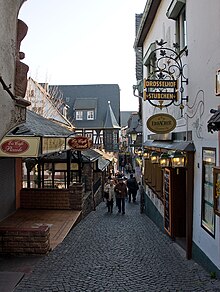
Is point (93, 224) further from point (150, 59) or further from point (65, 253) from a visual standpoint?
point (150, 59)

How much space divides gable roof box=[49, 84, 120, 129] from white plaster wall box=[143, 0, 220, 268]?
129 feet

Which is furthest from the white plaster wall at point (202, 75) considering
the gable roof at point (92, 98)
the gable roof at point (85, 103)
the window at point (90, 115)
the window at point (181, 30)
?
the gable roof at point (85, 103)

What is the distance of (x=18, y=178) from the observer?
14266 millimetres

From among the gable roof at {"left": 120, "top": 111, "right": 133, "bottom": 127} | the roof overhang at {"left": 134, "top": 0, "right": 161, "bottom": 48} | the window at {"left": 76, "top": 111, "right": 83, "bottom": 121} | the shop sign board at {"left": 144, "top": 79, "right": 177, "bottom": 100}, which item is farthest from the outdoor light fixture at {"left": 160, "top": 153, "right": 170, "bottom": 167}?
A: the gable roof at {"left": 120, "top": 111, "right": 133, "bottom": 127}

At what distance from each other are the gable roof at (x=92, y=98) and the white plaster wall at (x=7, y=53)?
138ft

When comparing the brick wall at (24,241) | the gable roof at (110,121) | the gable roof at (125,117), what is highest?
the gable roof at (125,117)

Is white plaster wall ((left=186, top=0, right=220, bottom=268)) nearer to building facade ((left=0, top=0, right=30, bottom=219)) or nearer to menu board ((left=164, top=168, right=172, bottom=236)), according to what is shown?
menu board ((left=164, top=168, right=172, bottom=236))

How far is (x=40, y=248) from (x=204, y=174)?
3473mm

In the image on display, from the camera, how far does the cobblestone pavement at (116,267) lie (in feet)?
21.3

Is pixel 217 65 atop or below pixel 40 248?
atop

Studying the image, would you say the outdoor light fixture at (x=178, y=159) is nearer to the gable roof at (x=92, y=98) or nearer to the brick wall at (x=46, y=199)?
the brick wall at (x=46, y=199)

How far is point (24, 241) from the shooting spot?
8023 mm

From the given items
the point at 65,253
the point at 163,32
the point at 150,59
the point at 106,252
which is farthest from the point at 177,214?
the point at 150,59

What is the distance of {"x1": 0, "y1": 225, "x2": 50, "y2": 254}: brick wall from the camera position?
316 inches
